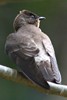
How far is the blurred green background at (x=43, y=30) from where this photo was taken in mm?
5879

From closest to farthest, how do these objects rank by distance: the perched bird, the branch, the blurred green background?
the branch, the perched bird, the blurred green background

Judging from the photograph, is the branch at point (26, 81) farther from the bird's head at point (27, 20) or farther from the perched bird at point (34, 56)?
the bird's head at point (27, 20)

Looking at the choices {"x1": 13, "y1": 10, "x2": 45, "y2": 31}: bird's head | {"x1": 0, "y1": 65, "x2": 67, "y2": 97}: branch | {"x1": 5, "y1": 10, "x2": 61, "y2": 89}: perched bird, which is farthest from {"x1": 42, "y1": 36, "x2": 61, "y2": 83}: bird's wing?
{"x1": 13, "y1": 10, "x2": 45, "y2": 31}: bird's head

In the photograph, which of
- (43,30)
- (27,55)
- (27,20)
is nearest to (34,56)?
(27,55)

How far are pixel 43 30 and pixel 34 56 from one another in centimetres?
243

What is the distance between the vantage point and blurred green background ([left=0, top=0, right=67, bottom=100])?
5.88 metres

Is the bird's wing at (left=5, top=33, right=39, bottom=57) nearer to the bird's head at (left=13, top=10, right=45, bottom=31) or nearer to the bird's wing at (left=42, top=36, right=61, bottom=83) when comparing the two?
the bird's wing at (left=42, top=36, right=61, bottom=83)

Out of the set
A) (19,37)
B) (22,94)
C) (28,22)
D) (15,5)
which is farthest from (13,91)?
(19,37)

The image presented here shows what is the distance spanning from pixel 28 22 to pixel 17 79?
1.04 meters

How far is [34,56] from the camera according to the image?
366 centimetres

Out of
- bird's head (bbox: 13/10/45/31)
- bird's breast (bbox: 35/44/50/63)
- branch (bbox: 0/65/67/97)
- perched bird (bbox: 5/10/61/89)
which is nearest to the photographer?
branch (bbox: 0/65/67/97)

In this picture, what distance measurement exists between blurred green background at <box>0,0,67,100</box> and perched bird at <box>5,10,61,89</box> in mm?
1822

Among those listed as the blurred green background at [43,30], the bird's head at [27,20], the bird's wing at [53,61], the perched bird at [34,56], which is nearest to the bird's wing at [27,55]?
the perched bird at [34,56]

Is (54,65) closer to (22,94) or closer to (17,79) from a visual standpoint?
(17,79)
